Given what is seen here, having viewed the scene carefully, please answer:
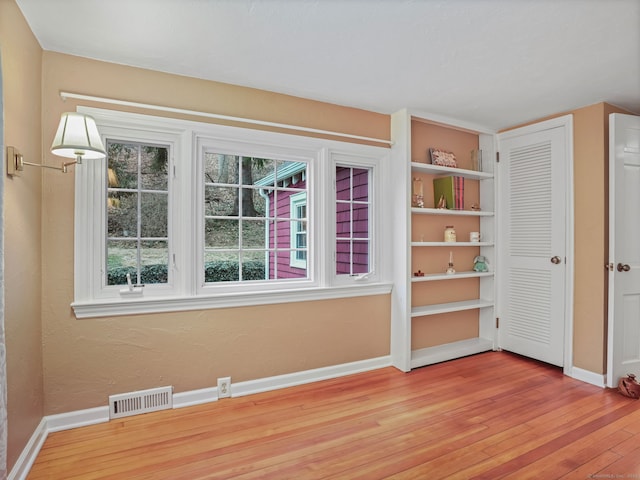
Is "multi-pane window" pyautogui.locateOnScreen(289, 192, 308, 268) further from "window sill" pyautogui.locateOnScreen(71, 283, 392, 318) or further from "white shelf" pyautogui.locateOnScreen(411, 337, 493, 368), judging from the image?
"white shelf" pyautogui.locateOnScreen(411, 337, 493, 368)

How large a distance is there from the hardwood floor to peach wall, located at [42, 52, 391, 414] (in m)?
0.26

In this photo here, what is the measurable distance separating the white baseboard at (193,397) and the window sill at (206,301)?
63cm

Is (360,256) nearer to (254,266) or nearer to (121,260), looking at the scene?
(254,266)

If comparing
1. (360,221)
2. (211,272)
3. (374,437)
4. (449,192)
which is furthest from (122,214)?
(449,192)

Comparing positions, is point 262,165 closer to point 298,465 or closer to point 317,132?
point 317,132

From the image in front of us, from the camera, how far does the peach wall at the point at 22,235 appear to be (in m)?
1.74

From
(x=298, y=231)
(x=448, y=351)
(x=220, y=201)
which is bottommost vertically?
(x=448, y=351)

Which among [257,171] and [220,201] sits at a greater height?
[257,171]

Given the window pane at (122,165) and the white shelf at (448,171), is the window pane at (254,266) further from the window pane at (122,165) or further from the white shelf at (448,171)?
the white shelf at (448,171)

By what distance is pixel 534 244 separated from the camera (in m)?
3.56

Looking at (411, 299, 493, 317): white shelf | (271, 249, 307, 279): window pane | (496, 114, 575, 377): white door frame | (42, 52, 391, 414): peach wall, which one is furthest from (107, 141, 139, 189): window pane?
(496, 114, 575, 377): white door frame

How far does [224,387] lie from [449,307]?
2290mm

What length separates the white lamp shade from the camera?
190 centimetres

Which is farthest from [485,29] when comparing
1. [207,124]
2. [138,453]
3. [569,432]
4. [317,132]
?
[138,453]
